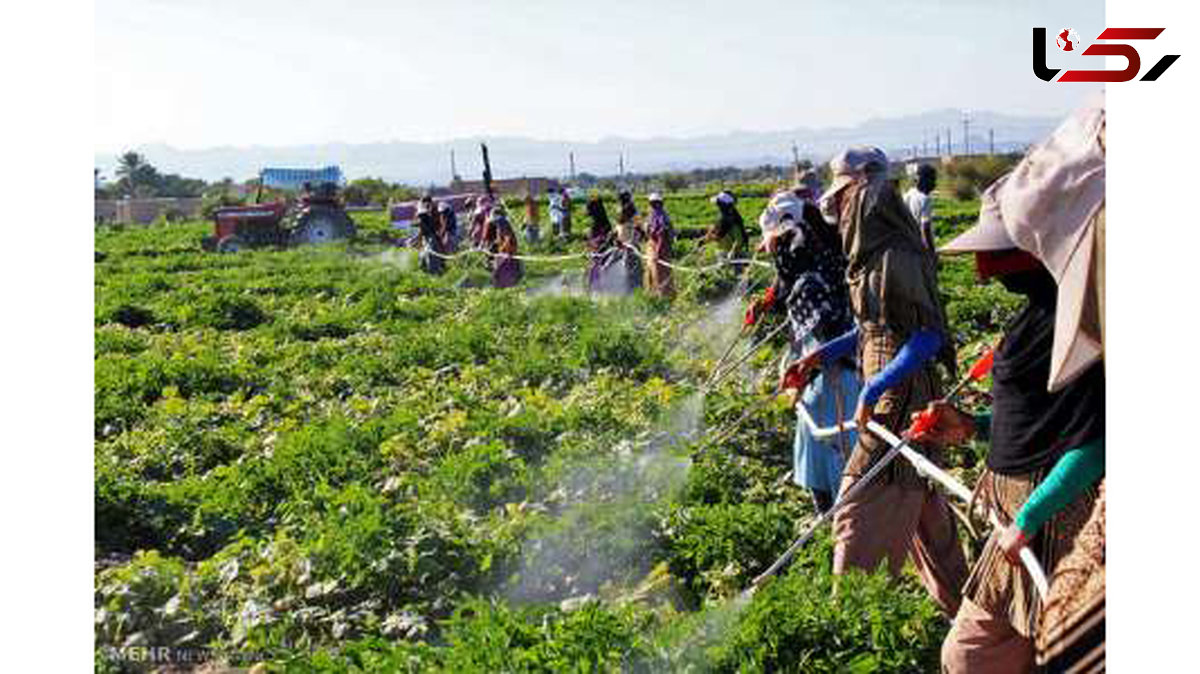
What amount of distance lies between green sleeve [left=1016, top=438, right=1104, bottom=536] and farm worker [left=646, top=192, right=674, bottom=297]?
10080mm

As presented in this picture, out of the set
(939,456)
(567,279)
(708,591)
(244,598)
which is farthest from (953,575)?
(567,279)

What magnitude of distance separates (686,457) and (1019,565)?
3.16 metres

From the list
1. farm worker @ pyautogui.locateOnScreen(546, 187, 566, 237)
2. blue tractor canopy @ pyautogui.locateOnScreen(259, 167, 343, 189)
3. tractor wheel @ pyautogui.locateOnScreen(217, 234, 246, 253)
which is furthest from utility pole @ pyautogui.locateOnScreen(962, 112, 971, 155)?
blue tractor canopy @ pyautogui.locateOnScreen(259, 167, 343, 189)

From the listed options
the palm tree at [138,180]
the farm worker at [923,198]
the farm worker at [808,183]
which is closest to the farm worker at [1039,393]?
the farm worker at [808,183]

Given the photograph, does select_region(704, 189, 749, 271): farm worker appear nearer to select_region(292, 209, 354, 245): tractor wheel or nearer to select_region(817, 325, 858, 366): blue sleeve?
select_region(817, 325, 858, 366): blue sleeve

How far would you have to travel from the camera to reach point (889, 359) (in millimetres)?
3807

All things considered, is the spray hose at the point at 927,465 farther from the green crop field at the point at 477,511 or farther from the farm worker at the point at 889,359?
the green crop field at the point at 477,511

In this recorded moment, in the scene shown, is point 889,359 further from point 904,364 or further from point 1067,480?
point 1067,480

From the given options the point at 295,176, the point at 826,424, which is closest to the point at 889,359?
the point at 826,424

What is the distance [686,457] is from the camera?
18.2 feet

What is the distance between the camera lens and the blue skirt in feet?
14.0

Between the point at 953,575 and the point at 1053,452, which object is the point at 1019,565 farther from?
the point at 953,575

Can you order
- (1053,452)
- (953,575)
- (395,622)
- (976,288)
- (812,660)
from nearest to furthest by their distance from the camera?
(1053,452) < (812,660) < (953,575) < (395,622) < (976,288)

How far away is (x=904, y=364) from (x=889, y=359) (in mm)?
314
